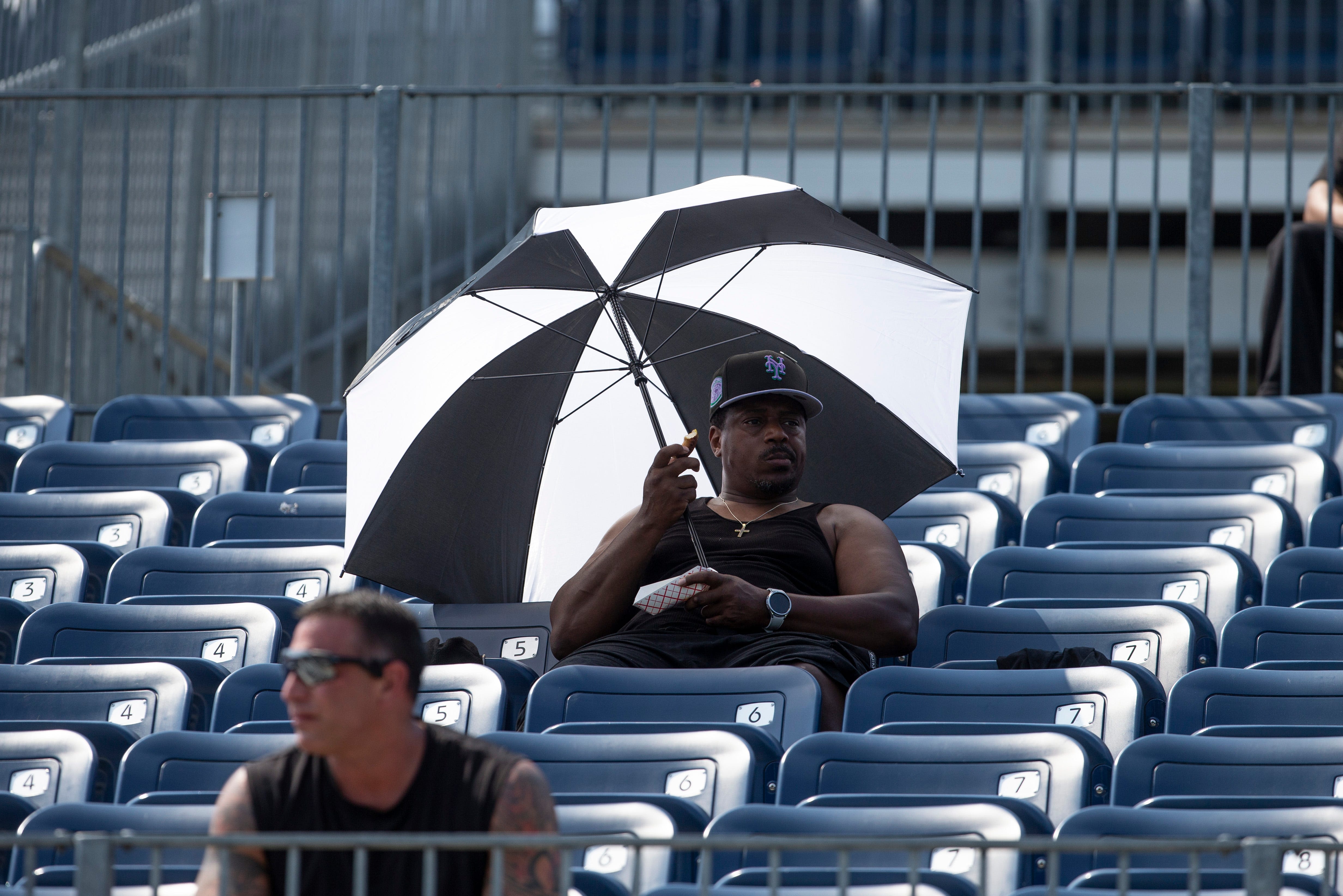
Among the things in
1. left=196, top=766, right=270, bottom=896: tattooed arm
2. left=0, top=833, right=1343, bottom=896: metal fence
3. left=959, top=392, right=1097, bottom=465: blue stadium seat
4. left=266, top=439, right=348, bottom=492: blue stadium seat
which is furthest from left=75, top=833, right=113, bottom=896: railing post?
left=959, top=392, right=1097, bottom=465: blue stadium seat

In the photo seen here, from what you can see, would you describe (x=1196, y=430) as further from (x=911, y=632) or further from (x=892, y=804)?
(x=892, y=804)

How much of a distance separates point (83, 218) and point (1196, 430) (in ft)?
22.4

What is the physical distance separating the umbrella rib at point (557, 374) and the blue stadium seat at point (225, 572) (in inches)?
25.8

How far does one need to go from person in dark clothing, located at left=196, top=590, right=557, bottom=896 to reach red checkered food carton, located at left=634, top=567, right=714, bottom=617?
150 cm

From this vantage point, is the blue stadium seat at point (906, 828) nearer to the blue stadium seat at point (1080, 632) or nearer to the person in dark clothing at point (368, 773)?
the person in dark clothing at point (368, 773)

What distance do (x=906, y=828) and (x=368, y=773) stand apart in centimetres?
86

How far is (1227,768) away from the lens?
2.97 m

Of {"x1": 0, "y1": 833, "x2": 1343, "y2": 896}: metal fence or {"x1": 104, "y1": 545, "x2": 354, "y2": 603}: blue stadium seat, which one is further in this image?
{"x1": 104, "y1": 545, "x2": 354, "y2": 603}: blue stadium seat

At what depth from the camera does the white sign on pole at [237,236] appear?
6.35 meters

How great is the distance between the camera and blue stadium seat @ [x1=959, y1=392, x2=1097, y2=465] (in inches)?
219

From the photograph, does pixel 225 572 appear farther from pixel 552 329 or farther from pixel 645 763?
pixel 645 763

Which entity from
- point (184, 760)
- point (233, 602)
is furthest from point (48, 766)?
point (233, 602)

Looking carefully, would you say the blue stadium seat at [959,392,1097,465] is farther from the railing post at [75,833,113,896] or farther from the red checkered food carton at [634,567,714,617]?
the railing post at [75,833,113,896]

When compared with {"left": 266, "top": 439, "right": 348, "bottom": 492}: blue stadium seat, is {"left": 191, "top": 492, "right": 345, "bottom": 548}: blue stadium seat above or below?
below
